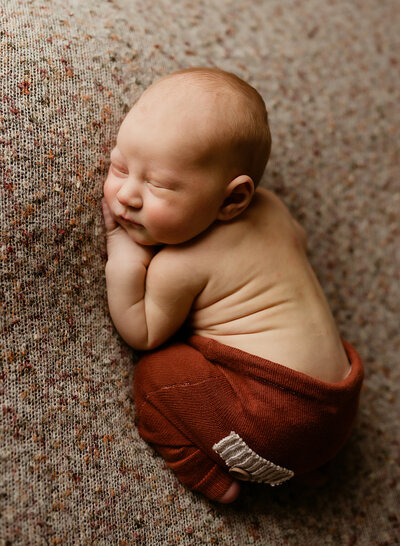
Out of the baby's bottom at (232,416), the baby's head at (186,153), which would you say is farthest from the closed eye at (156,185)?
the baby's bottom at (232,416)

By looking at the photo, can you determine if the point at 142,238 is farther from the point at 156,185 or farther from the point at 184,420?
the point at 184,420

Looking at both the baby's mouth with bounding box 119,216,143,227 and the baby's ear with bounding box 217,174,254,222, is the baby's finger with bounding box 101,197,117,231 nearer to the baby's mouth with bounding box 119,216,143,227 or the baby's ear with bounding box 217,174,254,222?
the baby's mouth with bounding box 119,216,143,227

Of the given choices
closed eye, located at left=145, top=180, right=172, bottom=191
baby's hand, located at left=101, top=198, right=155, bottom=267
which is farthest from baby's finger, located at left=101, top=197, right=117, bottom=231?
closed eye, located at left=145, top=180, right=172, bottom=191

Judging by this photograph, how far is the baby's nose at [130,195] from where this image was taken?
87cm

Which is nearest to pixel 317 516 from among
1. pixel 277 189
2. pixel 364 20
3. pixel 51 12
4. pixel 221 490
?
pixel 221 490

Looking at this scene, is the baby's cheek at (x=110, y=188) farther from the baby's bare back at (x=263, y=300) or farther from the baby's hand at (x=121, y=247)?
the baby's bare back at (x=263, y=300)

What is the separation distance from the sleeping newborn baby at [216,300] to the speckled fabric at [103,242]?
59 millimetres

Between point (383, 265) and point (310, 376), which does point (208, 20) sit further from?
point (310, 376)

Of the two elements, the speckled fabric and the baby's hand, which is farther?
the baby's hand

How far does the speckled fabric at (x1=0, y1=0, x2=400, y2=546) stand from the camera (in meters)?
0.83

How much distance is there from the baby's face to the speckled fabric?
3.4 inches

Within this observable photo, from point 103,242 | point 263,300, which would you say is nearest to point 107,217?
point 103,242

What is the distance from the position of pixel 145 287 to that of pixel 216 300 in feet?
0.41

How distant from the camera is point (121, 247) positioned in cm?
96
